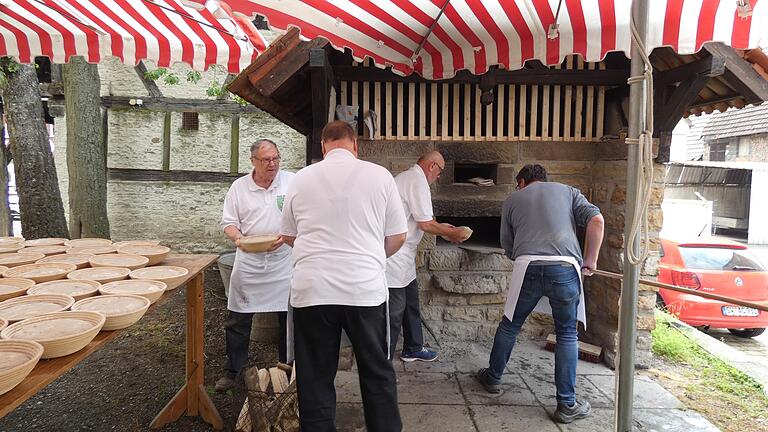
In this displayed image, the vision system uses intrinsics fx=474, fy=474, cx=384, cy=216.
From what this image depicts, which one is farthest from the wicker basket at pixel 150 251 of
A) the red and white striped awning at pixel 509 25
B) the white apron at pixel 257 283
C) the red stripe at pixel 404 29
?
the red stripe at pixel 404 29

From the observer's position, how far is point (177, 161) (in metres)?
8.05

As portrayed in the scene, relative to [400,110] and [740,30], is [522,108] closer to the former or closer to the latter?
[400,110]

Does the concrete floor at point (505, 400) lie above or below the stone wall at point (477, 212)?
below

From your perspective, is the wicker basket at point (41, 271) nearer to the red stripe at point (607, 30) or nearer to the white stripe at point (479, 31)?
the white stripe at point (479, 31)

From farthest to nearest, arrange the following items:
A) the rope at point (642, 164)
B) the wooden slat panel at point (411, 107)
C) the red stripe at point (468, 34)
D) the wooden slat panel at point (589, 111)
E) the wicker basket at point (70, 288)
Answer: the wooden slat panel at point (589, 111), the wooden slat panel at point (411, 107), the red stripe at point (468, 34), the wicker basket at point (70, 288), the rope at point (642, 164)

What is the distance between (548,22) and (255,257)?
2581 mm

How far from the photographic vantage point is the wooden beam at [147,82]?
7859mm

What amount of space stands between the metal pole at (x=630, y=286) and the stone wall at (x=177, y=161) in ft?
22.5

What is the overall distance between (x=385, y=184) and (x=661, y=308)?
19.3ft

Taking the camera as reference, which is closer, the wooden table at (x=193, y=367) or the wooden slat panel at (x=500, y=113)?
the wooden table at (x=193, y=367)

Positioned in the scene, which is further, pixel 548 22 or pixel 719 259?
pixel 719 259

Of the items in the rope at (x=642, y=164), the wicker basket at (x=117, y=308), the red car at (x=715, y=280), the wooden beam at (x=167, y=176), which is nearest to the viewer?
the rope at (x=642, y=164)

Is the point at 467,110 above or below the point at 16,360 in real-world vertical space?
above

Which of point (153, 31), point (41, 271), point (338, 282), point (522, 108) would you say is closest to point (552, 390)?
point (338, 282)
